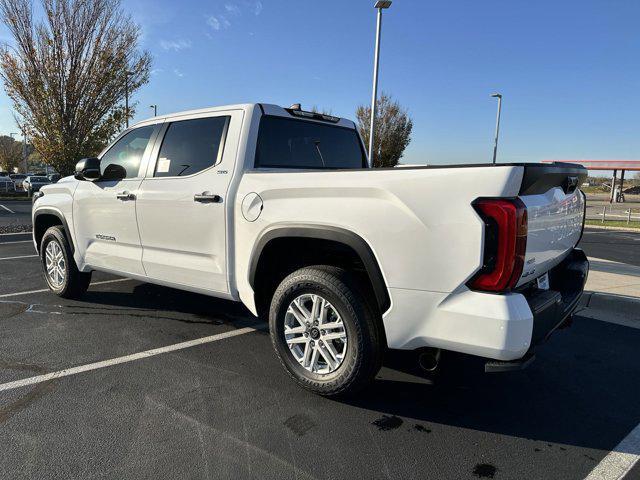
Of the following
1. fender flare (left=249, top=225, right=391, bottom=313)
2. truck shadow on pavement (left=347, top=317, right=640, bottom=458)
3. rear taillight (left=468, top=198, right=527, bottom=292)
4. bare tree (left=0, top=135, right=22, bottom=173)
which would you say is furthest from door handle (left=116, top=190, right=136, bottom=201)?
bare tree (left=0, top=135, right=22, bottom=173)

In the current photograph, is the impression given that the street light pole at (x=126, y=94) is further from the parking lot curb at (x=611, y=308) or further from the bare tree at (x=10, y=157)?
the bare tree at (x=10, y=157)

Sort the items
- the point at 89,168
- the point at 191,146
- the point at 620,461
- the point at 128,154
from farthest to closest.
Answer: the point at 128,154
the point at 89,168
the point at 191,146
the point at 620,461

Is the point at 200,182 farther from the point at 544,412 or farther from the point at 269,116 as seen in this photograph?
the point at 544,412

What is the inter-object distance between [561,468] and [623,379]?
1545 millimetres

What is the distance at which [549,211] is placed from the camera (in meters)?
2.65

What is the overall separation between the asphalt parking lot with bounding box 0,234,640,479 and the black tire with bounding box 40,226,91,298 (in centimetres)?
83

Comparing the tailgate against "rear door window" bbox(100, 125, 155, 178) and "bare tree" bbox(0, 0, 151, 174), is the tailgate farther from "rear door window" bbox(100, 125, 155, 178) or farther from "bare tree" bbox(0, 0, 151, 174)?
"bare tree" bbox(0, 0, 151, 174)

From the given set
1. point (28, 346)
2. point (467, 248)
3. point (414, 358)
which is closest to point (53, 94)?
point (28, 346)

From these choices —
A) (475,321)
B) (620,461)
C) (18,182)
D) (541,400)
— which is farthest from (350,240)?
(18,182)

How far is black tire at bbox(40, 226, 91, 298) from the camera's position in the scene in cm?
507

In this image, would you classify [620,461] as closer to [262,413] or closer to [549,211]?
[549,211]

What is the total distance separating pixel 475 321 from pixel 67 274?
4.52m

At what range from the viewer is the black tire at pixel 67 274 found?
16.6ft

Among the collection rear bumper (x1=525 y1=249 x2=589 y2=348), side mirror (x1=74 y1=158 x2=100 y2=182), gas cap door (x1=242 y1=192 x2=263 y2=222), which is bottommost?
rear bumper (x1=525 y1=249 x2=589 y2=348)
